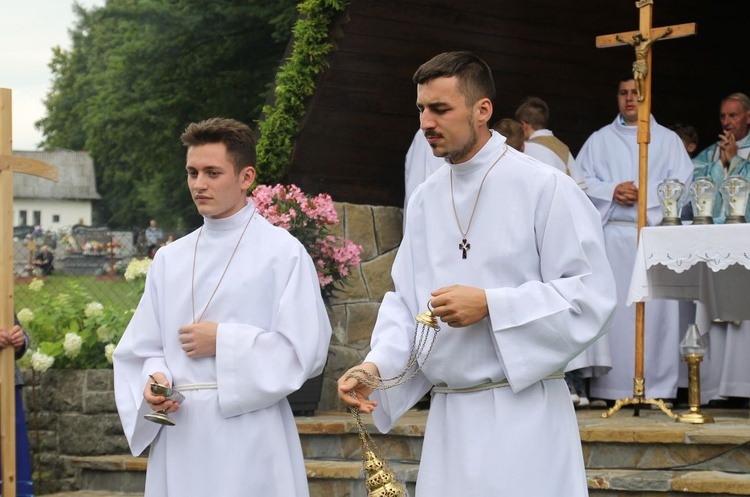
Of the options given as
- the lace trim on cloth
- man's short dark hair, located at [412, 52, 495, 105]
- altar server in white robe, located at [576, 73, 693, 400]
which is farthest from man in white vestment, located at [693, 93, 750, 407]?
man's short dark hair, located at [412, 52, 495, 105]

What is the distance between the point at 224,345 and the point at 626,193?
466cm

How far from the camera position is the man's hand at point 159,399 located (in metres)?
4.53

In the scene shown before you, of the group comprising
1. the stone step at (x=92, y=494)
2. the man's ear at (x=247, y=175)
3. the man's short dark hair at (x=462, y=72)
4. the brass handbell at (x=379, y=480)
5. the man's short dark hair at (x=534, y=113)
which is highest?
the man's short dark hair at (x=534, y=113)

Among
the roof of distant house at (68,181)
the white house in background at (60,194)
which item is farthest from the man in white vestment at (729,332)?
the roof of distant house at (68,181)

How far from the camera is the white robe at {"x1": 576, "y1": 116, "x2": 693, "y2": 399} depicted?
8.70 metres

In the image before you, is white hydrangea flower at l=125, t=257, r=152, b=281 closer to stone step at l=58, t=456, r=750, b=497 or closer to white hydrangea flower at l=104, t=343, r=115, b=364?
white hydrangea flower at l=104, t=343, r=115, b=364

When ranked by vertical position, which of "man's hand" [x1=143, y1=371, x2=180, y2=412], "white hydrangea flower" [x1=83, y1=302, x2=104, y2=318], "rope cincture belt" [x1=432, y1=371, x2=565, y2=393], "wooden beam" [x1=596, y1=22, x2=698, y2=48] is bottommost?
"man's hand" [x1=143, y1=371, x2=180, y2=412]

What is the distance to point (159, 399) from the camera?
453 centimetres

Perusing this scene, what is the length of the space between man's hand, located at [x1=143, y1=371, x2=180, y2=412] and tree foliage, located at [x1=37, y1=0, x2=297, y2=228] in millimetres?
16352

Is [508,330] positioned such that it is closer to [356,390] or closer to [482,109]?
[356,390]

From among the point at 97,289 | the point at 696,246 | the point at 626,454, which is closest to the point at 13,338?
the point at 626,454

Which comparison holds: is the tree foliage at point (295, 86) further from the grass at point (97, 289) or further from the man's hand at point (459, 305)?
the man's hand at point (459, 305)

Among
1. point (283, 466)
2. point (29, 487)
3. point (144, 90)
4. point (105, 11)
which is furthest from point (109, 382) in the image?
point (105, 11)

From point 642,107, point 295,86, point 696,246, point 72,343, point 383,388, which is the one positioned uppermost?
point 295,86
